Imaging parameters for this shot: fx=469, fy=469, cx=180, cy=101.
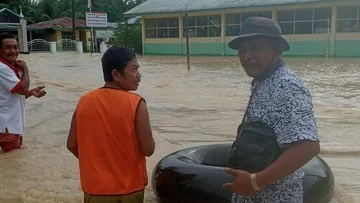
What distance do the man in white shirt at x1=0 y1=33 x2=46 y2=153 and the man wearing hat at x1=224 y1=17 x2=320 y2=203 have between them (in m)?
3.56

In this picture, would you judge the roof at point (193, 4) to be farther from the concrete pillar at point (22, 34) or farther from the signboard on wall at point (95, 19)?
the concrete pillar at point (22, 34)

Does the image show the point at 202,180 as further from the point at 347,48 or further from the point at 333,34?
the point at 333,34

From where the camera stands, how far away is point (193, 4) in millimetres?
34156

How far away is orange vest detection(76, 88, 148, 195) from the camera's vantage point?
2471 millimetres

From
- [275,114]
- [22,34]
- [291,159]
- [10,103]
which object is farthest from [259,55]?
[22,34]

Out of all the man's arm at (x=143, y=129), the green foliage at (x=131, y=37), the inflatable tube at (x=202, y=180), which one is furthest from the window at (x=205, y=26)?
the man's arm at (x=143, y=129)

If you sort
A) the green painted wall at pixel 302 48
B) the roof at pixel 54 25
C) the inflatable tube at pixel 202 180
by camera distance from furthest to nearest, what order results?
the roof at pixel 54 25 → the green painted wall at pixel 302 48 → the inflatable tube at pixel 202 180

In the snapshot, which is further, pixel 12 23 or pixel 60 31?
pixel 60 31

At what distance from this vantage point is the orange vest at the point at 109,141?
2471mm

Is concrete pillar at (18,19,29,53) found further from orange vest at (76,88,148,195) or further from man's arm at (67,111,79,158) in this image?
orange vest at (76,88,148,195)

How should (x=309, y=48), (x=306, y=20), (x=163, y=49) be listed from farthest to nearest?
1. (x=163, y=49)
2. (x=306, y=20)
3. (x=309, y=48)

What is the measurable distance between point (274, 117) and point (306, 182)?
203cm

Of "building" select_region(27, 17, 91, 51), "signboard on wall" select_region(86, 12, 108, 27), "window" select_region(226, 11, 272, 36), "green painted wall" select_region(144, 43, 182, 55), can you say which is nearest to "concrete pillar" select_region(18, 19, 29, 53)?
"signboard on wall" select_region(86, 12, 108, 27)

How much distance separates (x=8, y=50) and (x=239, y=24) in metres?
28.5
